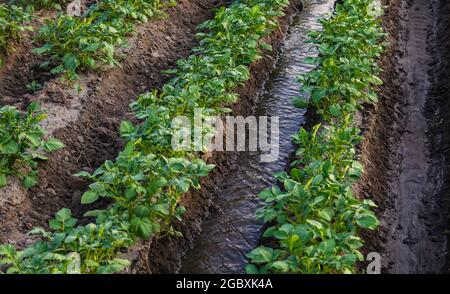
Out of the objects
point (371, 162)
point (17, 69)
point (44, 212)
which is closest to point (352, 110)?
point (371, 162)

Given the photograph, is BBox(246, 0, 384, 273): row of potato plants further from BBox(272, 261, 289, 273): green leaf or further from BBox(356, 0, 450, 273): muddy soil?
BBox(356, 0, 450, 273): muddy soil

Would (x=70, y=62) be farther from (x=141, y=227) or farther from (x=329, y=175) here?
(x=329, y=175)

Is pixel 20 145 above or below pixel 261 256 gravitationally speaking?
above

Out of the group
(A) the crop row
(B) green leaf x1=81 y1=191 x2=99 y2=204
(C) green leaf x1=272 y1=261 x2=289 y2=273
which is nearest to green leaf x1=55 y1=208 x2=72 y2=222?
(B) green leaf x1=81 y1=191 x2=99 y2=204

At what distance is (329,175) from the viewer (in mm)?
4957

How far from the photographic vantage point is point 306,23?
9.21 metres

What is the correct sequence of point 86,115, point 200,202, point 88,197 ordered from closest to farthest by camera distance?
point 88,197, point 200,202, point 86,115

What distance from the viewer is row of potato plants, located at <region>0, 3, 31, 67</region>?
725 cm

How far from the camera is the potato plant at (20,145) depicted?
558 cm

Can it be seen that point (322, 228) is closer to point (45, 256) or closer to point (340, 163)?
point (340, 163)

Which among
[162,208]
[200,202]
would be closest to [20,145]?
[162,208]

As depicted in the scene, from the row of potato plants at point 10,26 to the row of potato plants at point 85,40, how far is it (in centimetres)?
26

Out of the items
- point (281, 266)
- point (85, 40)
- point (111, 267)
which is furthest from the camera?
point (85, 40)

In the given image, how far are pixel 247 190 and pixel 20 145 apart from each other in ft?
7.72
